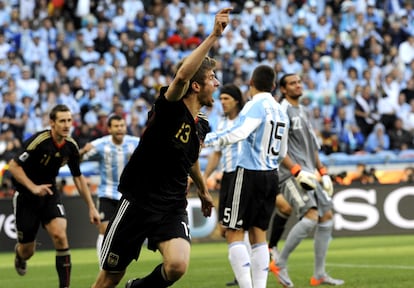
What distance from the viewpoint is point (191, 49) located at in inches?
1086

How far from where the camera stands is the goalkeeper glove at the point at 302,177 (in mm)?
11781

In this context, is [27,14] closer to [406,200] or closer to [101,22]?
[101,22]

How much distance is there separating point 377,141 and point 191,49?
572 centimetres

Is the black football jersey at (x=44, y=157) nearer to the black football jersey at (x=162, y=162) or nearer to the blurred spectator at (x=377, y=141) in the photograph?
the black football jersey at (x=162, y=162)

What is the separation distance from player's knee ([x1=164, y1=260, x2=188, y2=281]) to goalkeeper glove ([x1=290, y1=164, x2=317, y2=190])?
385cm

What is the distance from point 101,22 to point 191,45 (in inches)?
104

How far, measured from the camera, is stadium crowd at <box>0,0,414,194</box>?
81.5 ft

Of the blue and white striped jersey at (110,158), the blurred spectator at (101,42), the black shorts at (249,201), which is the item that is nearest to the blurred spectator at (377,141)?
the blurred spectator at (101,42)

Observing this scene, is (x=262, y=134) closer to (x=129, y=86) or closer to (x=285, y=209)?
(x=285, y=209)

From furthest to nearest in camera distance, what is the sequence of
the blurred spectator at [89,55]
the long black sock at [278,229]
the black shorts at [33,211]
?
1. the blurred spectator at [89,55]
2. the long black sock at [278,229]
3. the black shorts at [33,211]

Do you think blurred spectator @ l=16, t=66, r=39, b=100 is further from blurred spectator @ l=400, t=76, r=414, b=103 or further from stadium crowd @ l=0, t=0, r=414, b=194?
blurred spectator @ l=400, t=76, r=414, b=103

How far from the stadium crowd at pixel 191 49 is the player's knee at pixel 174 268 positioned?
1445cm

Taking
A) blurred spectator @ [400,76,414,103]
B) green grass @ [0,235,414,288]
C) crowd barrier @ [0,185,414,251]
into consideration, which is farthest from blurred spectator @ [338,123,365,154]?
green grass @ [0,235,414,288]

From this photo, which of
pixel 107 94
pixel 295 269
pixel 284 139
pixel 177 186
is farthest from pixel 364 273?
pixel 107 94
